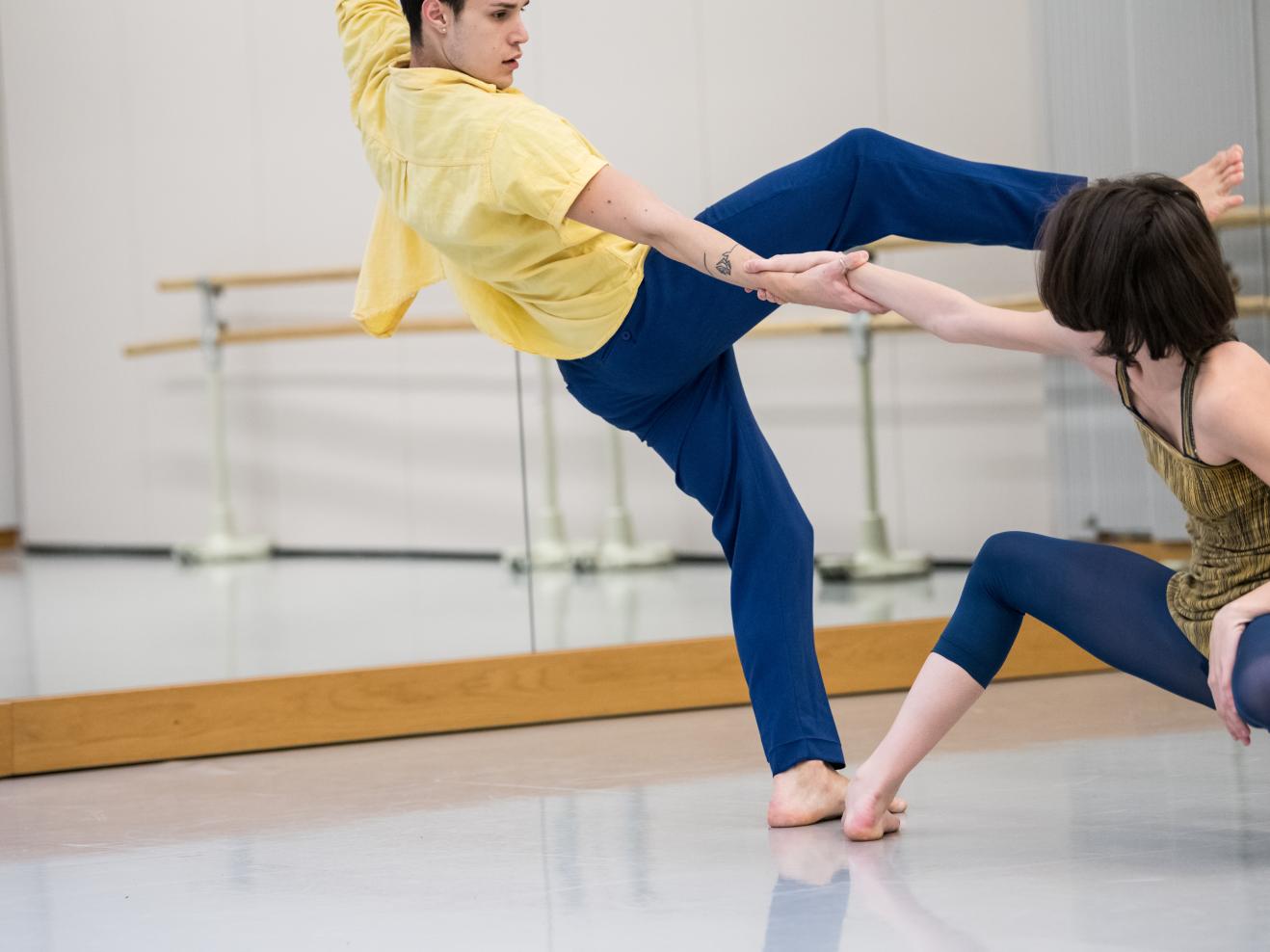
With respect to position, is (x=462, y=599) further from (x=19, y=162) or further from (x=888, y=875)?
(x=19, y=162)

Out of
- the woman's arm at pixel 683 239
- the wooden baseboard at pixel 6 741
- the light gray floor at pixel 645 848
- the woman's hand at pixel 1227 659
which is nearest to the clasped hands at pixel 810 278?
the woman's arm at pixel 683 239

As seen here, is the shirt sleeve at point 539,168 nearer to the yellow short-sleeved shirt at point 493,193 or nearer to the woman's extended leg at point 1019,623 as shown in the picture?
the yellow short-sleeved shirt at point 493,193

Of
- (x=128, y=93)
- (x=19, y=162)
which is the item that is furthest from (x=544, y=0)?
(x=19, y=162)

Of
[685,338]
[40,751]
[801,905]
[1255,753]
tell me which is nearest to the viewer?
[801,905]

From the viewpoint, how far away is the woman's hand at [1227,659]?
1.68 meters

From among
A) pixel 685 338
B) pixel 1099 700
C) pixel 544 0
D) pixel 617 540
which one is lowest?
pixel 1099 700

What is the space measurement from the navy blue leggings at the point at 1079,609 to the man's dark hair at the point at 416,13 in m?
0.92

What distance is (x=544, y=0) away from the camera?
3.24 m

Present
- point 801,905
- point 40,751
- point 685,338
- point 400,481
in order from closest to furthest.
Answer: point 801,905 → point 685,338 → point 40,751 → point 400,481

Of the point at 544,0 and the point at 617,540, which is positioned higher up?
the point at 544,0

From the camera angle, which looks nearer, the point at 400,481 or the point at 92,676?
the point at 92,676

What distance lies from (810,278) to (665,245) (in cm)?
18

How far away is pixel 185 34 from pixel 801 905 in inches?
197

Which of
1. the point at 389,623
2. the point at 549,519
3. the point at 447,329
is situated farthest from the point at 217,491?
the point at 549,519
